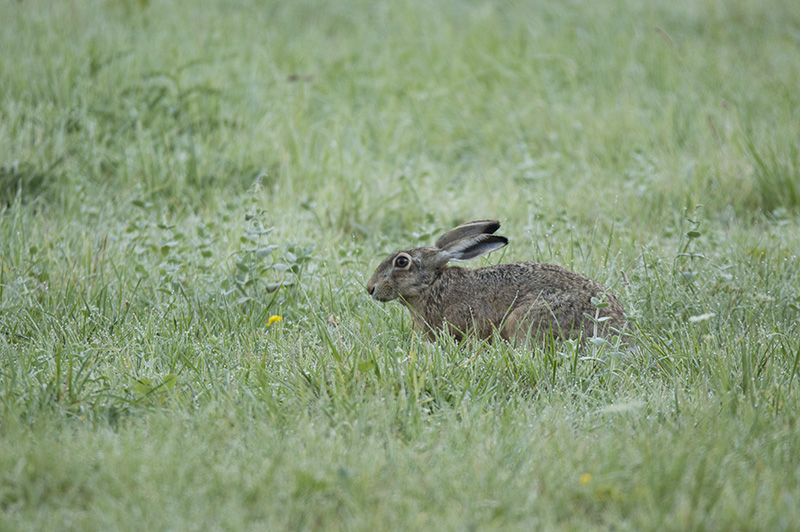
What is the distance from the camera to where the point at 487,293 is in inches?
181

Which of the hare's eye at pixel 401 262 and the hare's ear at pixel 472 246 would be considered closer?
the hare's ear at pixel 472 246

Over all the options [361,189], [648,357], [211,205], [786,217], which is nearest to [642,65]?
[786,217]

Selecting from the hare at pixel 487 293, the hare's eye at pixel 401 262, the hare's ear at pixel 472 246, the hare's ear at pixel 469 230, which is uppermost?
the hare's ear at pixel 469 230

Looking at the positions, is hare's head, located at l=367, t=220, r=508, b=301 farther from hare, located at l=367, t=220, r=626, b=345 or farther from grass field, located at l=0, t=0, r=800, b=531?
grass field, located at l=0, t=0, r=800, b=531

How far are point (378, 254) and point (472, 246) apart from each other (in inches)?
38.3

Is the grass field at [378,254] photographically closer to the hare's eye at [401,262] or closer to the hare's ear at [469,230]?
the hare's eye at [401,262]

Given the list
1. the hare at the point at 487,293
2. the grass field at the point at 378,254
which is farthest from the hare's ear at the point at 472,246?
the grass field at the point at 378,254

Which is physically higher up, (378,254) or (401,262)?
(401,262)

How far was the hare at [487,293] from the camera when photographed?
4234mm

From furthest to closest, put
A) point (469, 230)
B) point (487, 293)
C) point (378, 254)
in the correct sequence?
point (378, 254) < point (469, 230) < point (487, 293)

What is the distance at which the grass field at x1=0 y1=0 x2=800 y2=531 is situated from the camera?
2.89 meters

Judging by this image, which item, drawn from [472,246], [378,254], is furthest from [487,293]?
[378,254]

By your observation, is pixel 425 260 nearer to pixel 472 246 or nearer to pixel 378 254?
pixel 472 246

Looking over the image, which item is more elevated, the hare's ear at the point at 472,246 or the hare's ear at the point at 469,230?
the hare's ear at the point at 469,230
